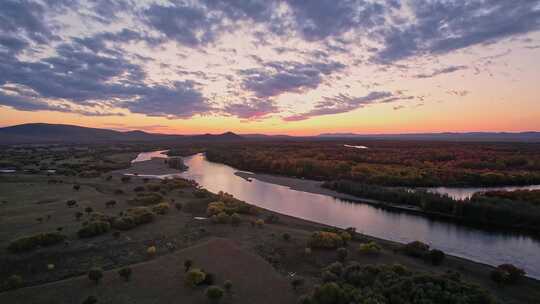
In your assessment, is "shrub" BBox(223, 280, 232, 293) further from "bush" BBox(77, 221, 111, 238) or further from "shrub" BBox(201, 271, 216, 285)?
"bush" BBox(77, 221, 111, 238)

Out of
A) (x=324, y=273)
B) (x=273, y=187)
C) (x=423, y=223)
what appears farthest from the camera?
(x=273, y=187)

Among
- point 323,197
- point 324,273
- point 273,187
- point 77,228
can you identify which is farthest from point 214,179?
point 324,273

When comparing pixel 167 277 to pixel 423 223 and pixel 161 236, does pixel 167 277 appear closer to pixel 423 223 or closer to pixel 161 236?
pixel 161 236

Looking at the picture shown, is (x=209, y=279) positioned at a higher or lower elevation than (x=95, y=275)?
lower

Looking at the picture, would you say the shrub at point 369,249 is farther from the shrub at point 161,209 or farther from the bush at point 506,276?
the shrub at point 161,209

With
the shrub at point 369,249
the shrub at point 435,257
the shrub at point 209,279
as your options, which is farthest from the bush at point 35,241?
the shrub at point 435,257

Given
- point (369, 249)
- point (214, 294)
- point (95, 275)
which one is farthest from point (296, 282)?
point (95, 275)

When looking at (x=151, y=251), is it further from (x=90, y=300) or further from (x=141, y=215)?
(x=141, y=215)
